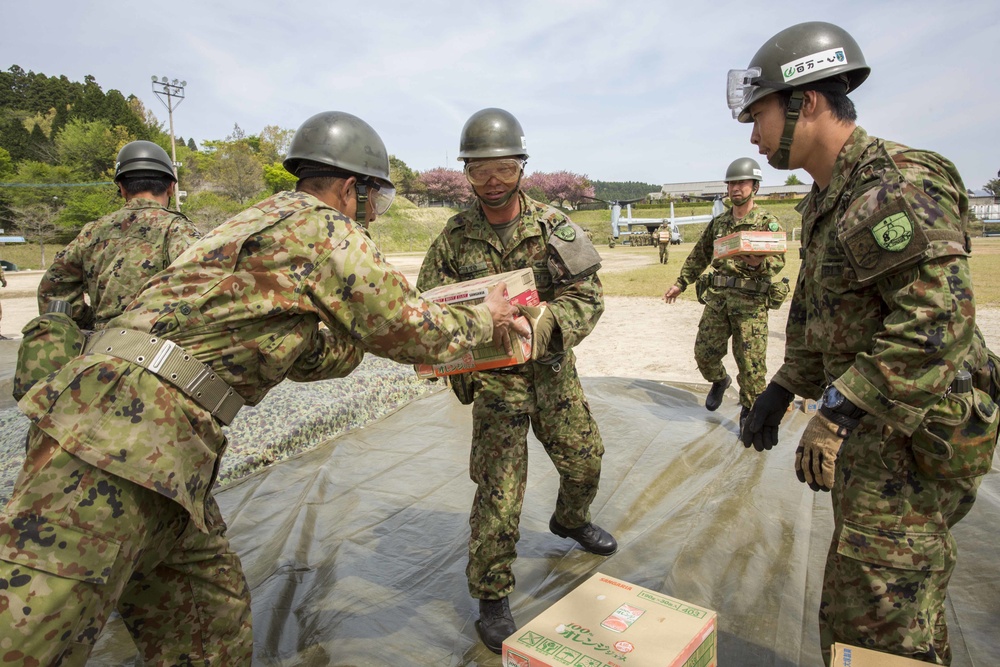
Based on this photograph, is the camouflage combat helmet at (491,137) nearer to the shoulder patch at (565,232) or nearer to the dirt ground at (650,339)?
the shoulder patch at (565,232)

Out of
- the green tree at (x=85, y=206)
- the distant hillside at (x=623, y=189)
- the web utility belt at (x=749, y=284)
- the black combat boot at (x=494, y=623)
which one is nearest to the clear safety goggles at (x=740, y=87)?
the black combat boot at (x=494, y=623)

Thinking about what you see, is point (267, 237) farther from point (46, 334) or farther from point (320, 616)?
point (320, 616)

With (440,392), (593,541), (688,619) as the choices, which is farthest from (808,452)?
(440,392)

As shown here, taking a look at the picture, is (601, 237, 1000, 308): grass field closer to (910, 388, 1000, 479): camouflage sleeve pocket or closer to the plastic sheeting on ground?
the plastic sheeting on ground

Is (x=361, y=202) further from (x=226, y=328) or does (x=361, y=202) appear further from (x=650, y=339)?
(x=650, y=339)

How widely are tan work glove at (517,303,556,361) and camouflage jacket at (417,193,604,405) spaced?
53 mm

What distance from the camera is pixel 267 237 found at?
2.09 metres

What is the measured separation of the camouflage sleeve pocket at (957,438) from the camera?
1974 mm

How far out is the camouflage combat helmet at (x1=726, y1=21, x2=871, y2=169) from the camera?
7.44ft

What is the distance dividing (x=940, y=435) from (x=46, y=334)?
3.17m

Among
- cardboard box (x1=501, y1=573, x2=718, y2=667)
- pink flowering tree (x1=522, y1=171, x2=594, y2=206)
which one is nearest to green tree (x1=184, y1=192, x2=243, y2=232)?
pink flowering tree (x1=522, y1=171, x2=594, y2=206)

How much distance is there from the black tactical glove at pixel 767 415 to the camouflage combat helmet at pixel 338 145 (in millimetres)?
1840

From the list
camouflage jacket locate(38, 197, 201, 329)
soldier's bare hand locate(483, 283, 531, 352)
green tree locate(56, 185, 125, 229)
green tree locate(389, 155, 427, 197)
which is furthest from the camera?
green tree locate(389, 155, 427, 197)

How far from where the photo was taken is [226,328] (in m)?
2.08
